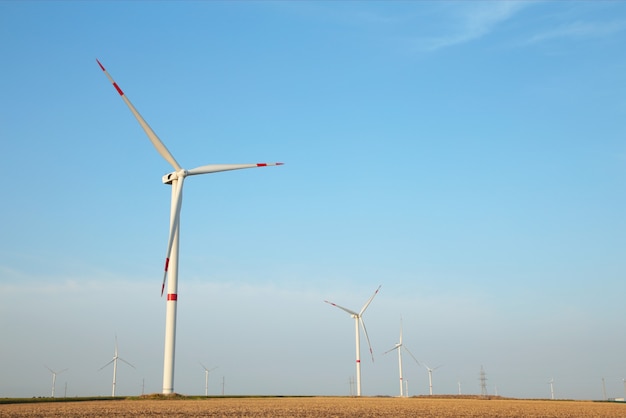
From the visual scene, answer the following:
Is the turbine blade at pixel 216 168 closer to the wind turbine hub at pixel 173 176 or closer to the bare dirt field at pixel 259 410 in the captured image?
the wind turbine hub at pixel 173 176

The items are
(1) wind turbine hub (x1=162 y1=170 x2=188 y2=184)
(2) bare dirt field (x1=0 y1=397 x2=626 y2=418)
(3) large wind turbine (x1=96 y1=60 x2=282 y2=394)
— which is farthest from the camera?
(1) wind turbine hub (x1=162 y1=170 x2=188 y2=184)

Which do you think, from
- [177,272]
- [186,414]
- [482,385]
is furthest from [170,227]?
[482,385]

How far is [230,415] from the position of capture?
45000mm

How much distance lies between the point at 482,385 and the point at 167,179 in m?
107

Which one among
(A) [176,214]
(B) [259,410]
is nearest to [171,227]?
(A) [176,214]

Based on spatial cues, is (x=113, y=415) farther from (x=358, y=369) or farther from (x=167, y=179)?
(x=358, y=369)

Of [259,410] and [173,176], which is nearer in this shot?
[259,410]

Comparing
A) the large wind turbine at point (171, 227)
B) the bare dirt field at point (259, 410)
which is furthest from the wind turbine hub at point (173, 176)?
the bare dirt field at point (259, 410)

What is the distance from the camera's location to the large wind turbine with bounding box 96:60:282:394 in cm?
7412

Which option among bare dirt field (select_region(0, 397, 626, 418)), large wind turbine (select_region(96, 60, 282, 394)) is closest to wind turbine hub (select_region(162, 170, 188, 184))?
large wind turbine (select_region(96, 60, 282, 394))

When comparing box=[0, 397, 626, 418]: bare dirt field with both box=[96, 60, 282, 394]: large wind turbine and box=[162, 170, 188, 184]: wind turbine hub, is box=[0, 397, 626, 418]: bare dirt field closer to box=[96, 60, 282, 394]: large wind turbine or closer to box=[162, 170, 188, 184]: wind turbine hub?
box=[96, 60, 282, 394]: large wind turbine

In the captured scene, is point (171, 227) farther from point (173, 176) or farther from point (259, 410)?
point (259, 410)

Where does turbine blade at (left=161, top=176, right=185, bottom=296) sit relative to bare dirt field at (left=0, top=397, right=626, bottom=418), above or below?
above

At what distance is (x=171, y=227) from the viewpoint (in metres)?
78.8
